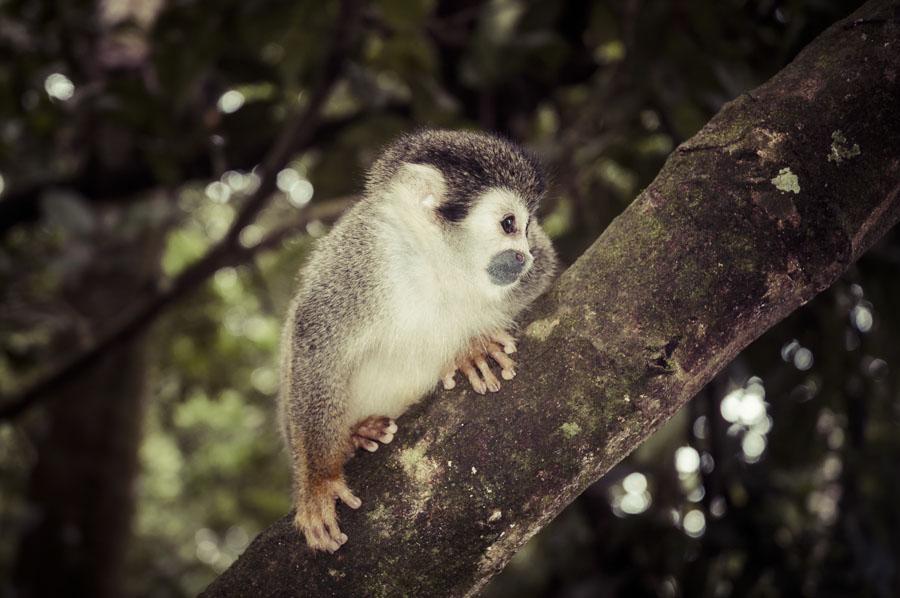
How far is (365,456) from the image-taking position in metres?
1.80

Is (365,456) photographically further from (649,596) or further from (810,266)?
(649,596)

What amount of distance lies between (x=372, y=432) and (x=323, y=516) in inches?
15.1

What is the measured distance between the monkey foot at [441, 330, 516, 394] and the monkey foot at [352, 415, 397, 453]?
21 cm

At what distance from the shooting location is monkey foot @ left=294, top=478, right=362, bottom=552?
159 centimetres

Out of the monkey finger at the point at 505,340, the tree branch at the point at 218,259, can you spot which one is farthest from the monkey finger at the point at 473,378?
the tree branch at the point at 218,259

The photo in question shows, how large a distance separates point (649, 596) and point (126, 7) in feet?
15.0

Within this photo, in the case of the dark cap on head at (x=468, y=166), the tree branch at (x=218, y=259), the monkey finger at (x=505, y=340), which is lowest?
the tree branch at (x=218, y=259)

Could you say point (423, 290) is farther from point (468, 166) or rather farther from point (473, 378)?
point (473, 378)

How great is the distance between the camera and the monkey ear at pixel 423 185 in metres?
2.37

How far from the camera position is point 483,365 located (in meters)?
1.72

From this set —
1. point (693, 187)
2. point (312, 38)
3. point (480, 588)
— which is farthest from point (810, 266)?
point (312, 38)

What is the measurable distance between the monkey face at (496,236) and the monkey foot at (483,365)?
0.33 metres

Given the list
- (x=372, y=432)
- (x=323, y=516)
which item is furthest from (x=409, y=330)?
(x=323, y=516)

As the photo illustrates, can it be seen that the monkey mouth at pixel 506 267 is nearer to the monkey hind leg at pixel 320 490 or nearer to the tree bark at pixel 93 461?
the monkey hind leg at pixel 320 490
